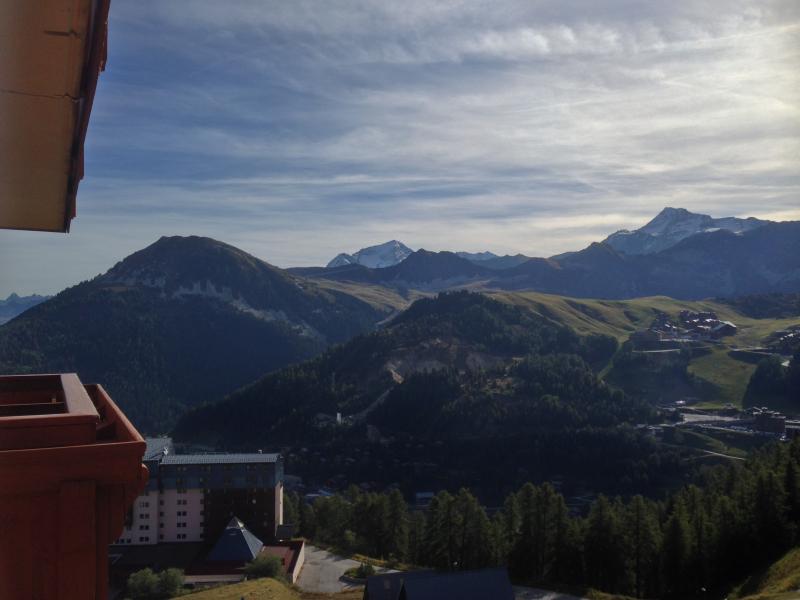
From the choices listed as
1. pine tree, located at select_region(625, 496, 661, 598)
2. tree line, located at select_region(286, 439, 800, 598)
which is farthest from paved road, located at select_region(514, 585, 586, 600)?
pine tree, located at select_region(625, 496, 661, 598)

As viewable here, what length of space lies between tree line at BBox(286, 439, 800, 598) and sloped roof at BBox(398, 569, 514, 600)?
54.2ft

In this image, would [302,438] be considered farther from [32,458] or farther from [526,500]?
[32,458]

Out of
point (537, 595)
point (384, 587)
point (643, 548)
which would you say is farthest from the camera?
point (643, 548)

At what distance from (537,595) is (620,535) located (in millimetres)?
8039

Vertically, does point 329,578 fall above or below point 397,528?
below

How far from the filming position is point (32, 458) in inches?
139

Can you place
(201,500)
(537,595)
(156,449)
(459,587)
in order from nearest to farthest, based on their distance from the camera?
(459,587)
(537,595)
(201,500)
(156,449)

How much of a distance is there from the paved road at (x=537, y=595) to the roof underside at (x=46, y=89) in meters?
43.5

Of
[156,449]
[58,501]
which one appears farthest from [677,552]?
[58,501]

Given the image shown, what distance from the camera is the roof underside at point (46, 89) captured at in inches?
110

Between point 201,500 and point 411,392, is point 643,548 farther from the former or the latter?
point 411,392

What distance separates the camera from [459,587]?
104 ft

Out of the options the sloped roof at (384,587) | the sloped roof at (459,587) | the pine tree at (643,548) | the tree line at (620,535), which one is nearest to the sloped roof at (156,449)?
the tree line at (620,535)

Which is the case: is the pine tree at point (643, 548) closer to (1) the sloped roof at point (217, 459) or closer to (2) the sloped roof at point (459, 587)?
(2) the sloped roof at point (459, 587)
